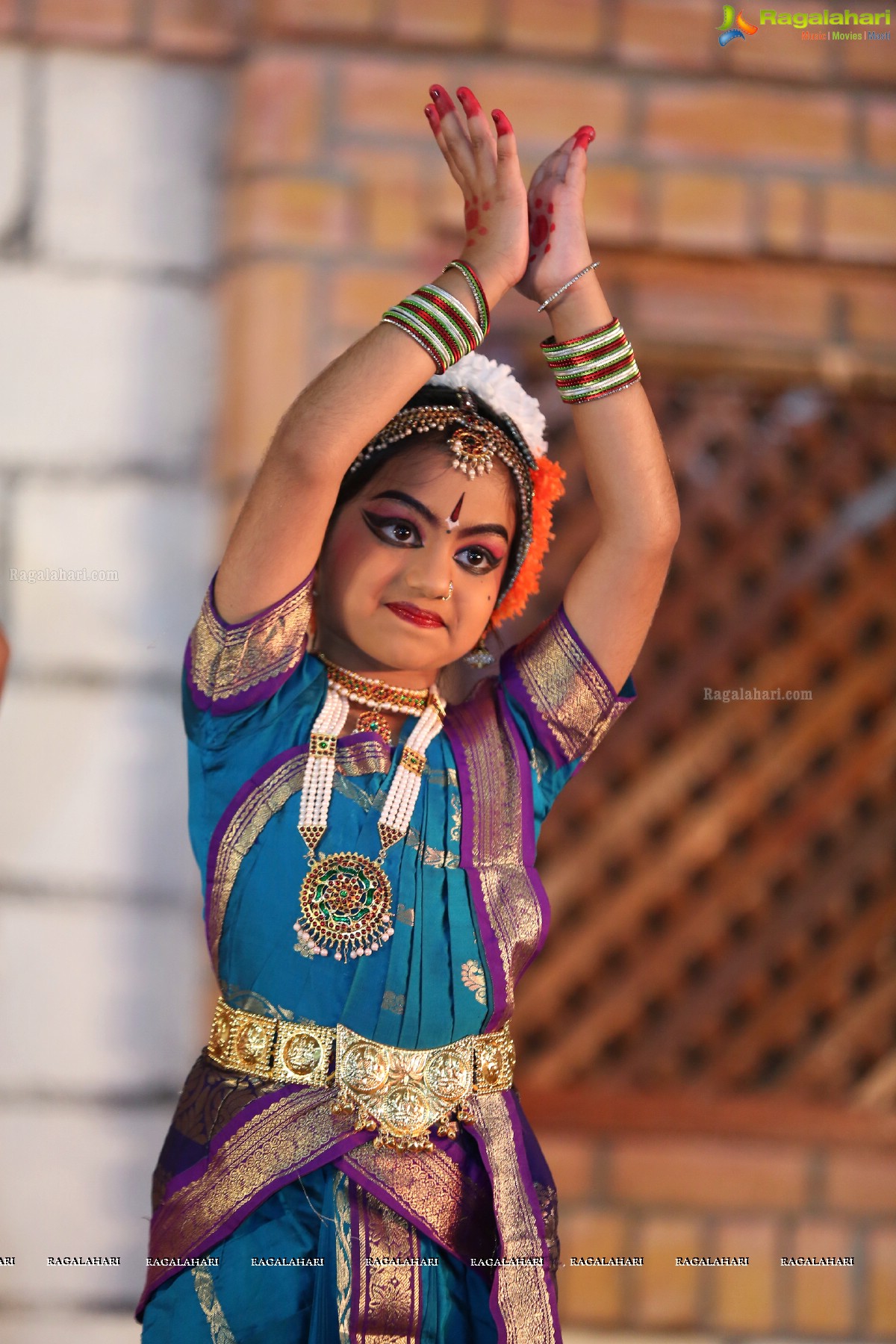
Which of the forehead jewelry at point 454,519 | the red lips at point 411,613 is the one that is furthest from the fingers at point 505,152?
the red lips at point 411,613

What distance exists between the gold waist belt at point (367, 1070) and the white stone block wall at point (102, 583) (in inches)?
38.3

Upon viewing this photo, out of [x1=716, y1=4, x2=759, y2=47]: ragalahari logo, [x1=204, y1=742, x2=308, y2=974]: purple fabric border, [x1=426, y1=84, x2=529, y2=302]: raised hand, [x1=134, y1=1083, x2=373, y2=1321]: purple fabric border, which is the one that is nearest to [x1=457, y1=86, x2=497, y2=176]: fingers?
[x1=426, y1=84, x2=529, y2=302]: raised hand

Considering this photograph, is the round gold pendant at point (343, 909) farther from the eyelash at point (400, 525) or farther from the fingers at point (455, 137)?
the fingers at point (455, 137)

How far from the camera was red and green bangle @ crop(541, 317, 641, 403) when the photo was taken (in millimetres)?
1549

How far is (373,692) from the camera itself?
1.60 meters

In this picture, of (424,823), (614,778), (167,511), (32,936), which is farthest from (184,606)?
(424,823)

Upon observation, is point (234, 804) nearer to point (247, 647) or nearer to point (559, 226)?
point (247, 647)

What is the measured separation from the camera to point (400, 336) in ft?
4.69

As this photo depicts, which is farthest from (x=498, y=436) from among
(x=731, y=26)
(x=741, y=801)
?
(x=731, y=26)

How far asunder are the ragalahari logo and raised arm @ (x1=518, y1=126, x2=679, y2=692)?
1.14 meters

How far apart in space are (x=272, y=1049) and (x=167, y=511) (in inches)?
49.5

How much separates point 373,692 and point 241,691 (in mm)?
165

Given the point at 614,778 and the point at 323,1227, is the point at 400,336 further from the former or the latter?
the point at 614,778

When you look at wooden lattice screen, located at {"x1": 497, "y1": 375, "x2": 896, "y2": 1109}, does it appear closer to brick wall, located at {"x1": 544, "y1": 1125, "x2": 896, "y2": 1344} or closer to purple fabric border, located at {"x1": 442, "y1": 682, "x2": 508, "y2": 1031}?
brick wall, located at {"x1": 544, "y1": 1125, "x2": 896, "y2": 1344}
